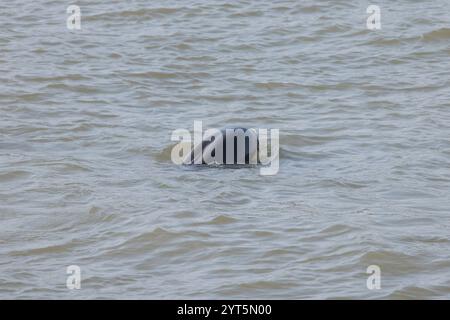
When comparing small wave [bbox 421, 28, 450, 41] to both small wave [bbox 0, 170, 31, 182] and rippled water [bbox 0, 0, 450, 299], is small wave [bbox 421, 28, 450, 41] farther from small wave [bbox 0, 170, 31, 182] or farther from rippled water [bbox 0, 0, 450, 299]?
small wave [bbox 0, 170, 31, 182]

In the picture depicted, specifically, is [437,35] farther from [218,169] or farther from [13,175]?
[13,175]

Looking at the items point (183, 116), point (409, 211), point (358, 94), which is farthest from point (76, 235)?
point (358, 94)

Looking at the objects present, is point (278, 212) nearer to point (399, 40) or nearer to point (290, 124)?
point (290, 124)

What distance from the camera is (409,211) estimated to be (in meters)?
7.81

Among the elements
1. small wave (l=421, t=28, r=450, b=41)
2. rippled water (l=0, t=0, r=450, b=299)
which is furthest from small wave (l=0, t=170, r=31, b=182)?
small wave (l=421, t=28, r=450, b=41)

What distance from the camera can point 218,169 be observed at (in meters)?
8.84

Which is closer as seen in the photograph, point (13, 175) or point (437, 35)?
point (13, 175)

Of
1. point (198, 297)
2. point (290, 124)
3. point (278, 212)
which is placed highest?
point (290, 124)

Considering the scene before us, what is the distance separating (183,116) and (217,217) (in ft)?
9.64

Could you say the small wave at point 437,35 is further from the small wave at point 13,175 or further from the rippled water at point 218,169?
the small wave at point 13,175

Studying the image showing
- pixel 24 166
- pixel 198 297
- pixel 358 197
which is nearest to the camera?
pixel 198 297

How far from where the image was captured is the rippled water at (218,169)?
6.80 m

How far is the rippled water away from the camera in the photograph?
680 centimetres

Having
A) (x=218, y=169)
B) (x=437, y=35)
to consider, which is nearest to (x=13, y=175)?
(x=218, y=169)
